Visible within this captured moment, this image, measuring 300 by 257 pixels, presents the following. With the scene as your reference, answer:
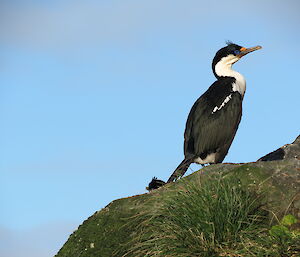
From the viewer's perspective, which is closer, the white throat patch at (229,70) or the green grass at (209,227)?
the green grass at (209,227)

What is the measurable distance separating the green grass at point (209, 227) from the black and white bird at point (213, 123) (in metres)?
3.81

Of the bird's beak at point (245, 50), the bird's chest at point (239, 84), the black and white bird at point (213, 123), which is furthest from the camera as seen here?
the bird's beak at point (245, 50)

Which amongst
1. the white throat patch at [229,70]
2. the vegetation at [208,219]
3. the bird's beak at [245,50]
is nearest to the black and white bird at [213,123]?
the white throat patch at [229,70]

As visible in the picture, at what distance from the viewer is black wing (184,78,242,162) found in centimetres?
1012

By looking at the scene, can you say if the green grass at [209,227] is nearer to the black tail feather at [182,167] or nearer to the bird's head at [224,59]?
the black tail feather at [182,167]

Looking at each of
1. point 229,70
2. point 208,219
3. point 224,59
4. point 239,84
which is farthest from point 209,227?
point 224,59

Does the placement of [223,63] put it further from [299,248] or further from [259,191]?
[299,248]

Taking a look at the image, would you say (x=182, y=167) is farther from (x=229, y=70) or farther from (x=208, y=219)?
(x=208, y=219)

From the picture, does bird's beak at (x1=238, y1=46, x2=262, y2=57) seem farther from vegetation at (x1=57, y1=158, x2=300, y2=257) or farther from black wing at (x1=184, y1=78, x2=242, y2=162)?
vegetation at (x1=57, y1=158, x2=300, y2=257)

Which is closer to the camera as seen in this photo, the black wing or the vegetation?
the vegetation

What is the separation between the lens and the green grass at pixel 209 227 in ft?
18.4

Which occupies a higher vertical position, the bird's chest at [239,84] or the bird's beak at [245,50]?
the bird's beak at [245,50]

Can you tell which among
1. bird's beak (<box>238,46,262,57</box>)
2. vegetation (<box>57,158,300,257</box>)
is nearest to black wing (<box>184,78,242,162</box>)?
bird's beak (<box>238,46,262,57</box>)

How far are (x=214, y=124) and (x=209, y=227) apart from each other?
4664 mm
